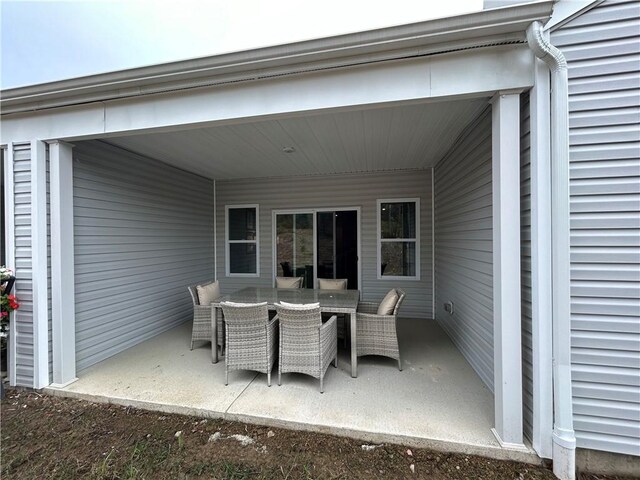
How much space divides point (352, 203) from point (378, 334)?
9.45ft

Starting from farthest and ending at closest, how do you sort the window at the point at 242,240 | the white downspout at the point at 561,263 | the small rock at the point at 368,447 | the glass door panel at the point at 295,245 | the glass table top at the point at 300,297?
the window at the point at 242,240 → the glass door panel at the point at 295,245 → the glass table top at the point at 300,297 → the small rock at the point at 368,447 → the white downspout at the point at 561,263

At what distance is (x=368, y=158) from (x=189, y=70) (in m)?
2.82

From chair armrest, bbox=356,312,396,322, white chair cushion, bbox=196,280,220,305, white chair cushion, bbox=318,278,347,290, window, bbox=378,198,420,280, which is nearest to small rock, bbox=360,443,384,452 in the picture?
chair armrest, bbox=356,312,396,322

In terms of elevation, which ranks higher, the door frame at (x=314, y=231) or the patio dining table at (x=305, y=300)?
the door frame at (x=314, y=231)

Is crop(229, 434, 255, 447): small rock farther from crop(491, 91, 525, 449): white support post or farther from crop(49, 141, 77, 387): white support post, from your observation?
crop(49, 141, 77, 387): white support post

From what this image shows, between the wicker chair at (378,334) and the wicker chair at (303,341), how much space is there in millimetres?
513

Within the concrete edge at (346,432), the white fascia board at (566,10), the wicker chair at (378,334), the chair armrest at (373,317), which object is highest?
the white fascia board at (566,10)

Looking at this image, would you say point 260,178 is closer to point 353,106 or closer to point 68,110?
point 68,110

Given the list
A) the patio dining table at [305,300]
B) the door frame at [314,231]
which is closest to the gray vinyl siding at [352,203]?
the door frame at [314,231]

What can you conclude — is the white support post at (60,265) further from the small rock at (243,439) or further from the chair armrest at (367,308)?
the chair armrest at (367,308)

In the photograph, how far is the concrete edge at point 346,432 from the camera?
1834 millimetres

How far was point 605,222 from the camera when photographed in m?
1.75

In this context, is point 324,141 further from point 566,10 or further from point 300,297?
point 566,10

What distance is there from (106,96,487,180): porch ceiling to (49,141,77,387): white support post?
72 centimetres
